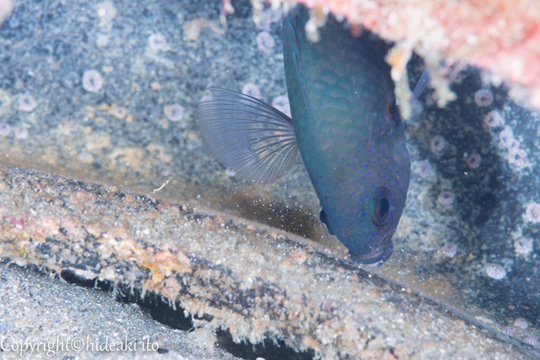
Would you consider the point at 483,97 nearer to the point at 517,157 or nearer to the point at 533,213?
the point at 517,157

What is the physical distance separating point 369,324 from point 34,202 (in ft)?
7.94

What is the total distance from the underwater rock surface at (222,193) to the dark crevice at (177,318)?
150 mm

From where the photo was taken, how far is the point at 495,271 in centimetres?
298

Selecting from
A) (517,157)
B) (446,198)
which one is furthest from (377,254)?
(517,157)

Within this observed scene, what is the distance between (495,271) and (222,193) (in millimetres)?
2195

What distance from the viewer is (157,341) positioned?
2494 millimetres

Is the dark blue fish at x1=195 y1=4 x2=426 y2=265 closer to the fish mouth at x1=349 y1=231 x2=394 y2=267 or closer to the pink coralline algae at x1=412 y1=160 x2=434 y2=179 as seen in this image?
the fish mouth at x1=349 y1=231 x2=394 y2=267

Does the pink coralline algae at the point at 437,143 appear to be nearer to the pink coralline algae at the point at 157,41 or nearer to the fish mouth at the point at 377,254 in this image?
the fish mouth at the point at 377,254

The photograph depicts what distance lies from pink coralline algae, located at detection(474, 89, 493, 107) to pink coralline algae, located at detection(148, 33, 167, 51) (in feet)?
7.70

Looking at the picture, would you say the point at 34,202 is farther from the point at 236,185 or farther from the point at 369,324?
the point at 369,324

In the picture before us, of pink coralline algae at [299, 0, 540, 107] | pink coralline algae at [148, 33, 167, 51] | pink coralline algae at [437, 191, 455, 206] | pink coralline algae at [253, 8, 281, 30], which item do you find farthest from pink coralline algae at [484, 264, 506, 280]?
pink coralline algae at [148, 33, 167, 51]

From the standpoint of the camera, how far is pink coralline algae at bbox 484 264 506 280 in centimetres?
296

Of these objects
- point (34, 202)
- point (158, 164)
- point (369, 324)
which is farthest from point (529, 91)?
point (34, 202)

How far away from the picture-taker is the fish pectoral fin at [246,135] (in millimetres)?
2701
